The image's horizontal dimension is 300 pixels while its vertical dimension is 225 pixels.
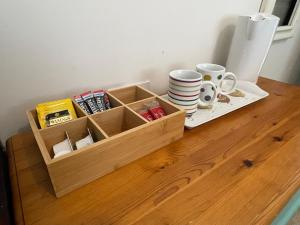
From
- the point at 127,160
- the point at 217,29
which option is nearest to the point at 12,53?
the point at 127,160

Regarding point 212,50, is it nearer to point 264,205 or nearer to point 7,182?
point 264,205

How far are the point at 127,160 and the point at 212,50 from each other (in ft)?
2.18

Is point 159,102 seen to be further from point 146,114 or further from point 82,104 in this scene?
point 82,104

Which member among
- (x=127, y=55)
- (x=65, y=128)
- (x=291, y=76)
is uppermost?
(x=127, y=55)

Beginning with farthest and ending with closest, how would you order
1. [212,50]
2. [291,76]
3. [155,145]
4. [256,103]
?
[291,76] → [212,50] → [256,103] → [155,145]

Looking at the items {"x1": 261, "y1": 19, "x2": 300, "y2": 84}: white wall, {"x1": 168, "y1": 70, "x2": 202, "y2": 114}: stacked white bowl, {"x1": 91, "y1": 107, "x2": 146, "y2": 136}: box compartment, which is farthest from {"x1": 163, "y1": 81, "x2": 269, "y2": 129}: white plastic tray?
{"x1": 261, "y1": 19, "x2": 300, "y2": 84}: white wall

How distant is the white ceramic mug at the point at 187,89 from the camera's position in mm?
557

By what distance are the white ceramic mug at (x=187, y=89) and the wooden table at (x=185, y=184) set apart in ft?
0.28

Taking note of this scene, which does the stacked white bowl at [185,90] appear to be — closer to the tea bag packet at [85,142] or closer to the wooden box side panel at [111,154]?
the wooden box side panel at [111,154]

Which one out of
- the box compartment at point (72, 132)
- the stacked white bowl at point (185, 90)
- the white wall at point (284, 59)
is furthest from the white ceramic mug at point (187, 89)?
the white wall at point (284, 59)

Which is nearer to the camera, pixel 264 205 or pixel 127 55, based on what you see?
pixel 264 205

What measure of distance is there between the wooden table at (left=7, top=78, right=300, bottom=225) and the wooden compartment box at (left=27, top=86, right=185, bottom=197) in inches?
1.0

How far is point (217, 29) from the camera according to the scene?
84 cm

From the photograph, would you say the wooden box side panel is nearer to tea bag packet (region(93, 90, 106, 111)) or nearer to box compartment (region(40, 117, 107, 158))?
box compartment (region(40, 117, 107, 158))
